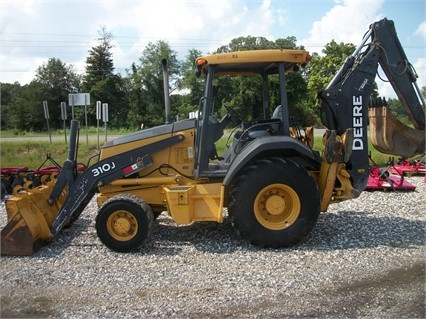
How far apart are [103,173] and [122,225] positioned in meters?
0.87

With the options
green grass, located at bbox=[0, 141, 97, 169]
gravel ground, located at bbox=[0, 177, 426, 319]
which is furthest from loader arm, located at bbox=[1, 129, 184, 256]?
green grass, located at bbox=[0, 141, 97, 169]

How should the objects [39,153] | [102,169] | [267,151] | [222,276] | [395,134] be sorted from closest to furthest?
[222,276], [267,151], [102,169], [395,134], [39,153]

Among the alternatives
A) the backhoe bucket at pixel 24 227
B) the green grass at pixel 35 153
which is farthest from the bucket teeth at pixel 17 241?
the green grass at pixel 35 153

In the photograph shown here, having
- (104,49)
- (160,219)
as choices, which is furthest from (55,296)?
(104,49)

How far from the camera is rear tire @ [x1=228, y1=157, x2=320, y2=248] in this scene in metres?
5.60

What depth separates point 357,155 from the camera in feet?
20.2

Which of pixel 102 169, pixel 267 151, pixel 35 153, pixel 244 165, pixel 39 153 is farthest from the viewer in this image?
pixel 35 153

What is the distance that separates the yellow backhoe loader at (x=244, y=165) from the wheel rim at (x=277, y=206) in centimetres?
1

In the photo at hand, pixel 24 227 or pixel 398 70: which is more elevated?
pixel 398 70

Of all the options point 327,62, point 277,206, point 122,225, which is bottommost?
point 122,225

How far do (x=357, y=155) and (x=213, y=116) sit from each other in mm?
2191

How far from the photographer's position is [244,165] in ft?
18.6

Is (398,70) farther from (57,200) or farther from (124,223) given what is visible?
(57,200)

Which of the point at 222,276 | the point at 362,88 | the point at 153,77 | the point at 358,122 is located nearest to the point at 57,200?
the point at 222,276
